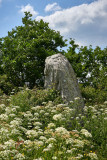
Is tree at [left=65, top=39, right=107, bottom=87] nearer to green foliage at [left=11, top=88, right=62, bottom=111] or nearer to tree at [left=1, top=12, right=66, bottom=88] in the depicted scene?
tree at [left=1, top=12, right=66, bottom=88]

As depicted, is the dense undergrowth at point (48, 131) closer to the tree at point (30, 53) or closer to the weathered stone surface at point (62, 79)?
the weathered stone surface at point (62, 79)

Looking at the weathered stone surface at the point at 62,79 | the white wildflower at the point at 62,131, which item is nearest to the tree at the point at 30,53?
the weathered stone surface at the point at 62,79

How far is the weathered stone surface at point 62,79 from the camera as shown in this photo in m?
9.11

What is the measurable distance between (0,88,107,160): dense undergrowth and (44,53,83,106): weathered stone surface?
0.38 m

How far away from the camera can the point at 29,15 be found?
17.9m

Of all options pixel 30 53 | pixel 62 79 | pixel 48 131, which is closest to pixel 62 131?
pixel 48 131

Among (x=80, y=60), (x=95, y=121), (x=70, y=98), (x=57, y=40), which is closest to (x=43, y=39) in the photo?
(x=57, y=40)

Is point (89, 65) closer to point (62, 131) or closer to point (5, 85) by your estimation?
point (5, 85)

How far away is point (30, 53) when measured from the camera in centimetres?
1415

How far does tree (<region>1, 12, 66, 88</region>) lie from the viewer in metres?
14.3

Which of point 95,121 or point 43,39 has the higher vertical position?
point 43,39

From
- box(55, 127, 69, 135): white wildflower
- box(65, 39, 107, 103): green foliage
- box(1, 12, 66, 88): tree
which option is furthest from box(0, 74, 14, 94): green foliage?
box(55, 127, 69, 135): white wildflower

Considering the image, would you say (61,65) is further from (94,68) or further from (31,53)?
(94,68)

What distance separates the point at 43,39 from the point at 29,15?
4485mm
